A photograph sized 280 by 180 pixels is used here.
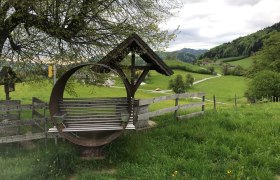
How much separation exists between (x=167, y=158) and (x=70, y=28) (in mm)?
6579

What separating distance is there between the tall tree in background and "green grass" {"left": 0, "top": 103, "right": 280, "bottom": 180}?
4.07 metres

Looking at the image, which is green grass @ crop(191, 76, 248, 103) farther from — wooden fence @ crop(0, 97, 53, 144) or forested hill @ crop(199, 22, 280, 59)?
wooden fence @ crop(0, 97, 53, 144)

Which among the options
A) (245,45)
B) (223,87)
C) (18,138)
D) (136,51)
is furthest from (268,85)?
(245,45)

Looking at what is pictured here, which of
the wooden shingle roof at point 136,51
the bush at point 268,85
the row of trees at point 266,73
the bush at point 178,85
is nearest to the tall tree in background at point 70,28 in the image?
the wooden shingle roof at point 136,51

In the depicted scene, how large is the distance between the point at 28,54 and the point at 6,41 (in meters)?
1.13

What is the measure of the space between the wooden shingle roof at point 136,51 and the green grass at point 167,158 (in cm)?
238

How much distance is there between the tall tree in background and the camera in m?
11.9

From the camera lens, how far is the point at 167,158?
918 centimetres

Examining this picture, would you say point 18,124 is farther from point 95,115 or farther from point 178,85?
point 178,85

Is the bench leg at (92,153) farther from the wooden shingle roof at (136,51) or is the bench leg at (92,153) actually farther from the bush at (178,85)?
the bush at (178,85)

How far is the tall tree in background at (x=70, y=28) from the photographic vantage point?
11.9m

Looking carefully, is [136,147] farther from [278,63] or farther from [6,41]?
[278,63]

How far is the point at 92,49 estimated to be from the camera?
13406 mm

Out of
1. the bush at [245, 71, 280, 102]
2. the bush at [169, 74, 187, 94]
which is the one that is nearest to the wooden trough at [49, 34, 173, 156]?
the bush at [245, 71, 280, 102]
